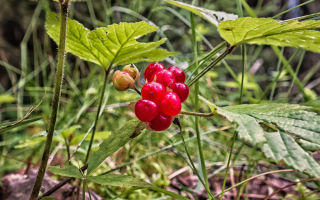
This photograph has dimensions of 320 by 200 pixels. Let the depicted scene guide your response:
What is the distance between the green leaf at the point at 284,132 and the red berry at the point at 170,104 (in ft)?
0.17

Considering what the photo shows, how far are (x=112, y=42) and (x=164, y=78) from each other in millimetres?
112

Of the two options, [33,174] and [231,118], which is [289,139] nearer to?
[231,118]

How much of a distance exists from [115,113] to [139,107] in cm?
72

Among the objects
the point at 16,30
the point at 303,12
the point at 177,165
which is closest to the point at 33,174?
the point at 177,165

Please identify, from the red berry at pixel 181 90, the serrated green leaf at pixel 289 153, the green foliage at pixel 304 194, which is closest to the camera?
the serrated green leaf at pixel 289 153

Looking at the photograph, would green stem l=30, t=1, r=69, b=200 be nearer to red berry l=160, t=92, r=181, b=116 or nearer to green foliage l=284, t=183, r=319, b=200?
red berry l=160, t=92, r=181, b=116

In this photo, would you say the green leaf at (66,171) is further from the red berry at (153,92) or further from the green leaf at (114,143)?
the red berry at (153,92)

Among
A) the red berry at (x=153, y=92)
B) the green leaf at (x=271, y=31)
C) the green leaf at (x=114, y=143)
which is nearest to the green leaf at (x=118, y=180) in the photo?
the green leaf at (x=114, y=143)

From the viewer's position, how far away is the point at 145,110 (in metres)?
0.38

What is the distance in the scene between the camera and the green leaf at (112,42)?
16.4 inches

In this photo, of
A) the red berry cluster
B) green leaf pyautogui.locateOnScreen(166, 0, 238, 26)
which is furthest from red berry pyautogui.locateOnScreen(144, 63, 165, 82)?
green leaf pyautogui.locateOnScreen(166, 0, 238, 26)

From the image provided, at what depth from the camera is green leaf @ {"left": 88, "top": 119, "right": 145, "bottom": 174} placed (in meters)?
0.41

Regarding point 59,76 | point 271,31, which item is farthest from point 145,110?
point 271,31

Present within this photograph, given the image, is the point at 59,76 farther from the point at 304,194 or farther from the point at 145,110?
the point at 304,194
